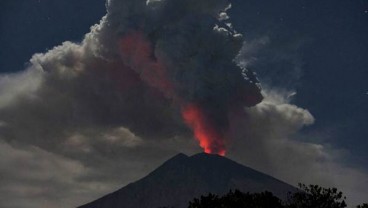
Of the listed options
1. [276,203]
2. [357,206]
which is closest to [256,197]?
[276,203]

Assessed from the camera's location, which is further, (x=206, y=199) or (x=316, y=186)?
(x=206, y=199)

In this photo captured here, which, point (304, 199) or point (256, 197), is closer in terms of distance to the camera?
point (304, 199)

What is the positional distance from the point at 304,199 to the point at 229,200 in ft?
28.2

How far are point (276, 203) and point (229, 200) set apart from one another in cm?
505

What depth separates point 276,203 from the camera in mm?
56656

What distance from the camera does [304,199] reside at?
52.7 m

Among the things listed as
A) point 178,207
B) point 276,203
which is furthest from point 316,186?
point 178,207

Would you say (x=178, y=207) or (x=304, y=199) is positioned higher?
(x=178, y=207)

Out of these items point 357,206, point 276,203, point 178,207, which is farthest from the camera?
point 178,207

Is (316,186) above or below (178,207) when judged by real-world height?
below

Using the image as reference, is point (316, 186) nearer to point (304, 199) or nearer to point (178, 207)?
point (304, 199)

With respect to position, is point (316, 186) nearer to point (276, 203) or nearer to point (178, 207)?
point (276, 203)

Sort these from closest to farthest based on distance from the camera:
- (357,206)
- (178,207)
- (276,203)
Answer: (357,206) < (276,203) < (178,207)

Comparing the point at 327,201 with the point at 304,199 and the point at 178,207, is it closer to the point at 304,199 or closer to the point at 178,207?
the point at 304,199
